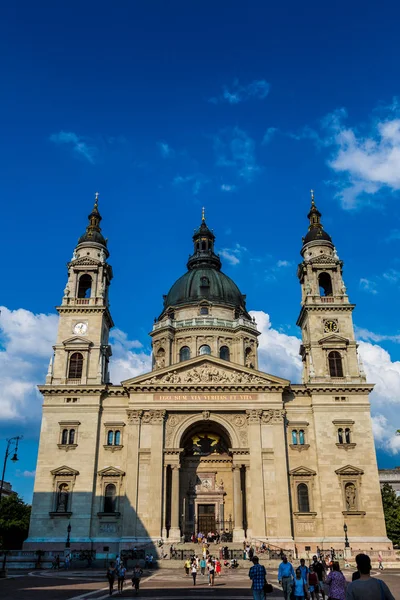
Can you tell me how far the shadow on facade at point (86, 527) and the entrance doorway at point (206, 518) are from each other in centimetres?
710

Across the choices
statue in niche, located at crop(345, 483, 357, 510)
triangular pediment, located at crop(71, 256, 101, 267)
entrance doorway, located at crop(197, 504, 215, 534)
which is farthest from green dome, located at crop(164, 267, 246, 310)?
statue in niche, located at crop(345, 483, 357, 510)

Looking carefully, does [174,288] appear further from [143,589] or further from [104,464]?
[143,589]

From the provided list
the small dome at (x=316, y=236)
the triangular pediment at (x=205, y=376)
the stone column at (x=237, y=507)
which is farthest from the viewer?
the small dome at (x=316, y=236)

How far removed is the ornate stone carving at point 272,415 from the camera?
4994 centimetres

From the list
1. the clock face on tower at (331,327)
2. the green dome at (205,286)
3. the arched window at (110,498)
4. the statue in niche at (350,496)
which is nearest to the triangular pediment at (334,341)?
the clock face on tower at (331,327)

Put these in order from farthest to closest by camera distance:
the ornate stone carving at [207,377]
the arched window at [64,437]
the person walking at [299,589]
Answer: the ornate stone carving at [207,377], the arched window at [64,437], the person walking at [299,589]

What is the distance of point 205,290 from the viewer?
7031 centimetres

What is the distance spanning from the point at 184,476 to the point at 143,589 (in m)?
27.9

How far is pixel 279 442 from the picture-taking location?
161ft

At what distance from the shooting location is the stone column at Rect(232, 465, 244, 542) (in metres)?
45.7

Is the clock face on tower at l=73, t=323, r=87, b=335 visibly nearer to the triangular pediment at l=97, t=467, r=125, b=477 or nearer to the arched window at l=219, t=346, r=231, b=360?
the triangular pediment at l=97, t=467, r=125, b=477

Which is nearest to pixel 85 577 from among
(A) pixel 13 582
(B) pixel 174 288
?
(A) pixel 13 582

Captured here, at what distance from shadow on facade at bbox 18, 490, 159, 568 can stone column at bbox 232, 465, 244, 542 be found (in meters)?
6.55

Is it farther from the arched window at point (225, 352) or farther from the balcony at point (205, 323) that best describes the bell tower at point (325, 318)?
the arched window at point (225, 352)
